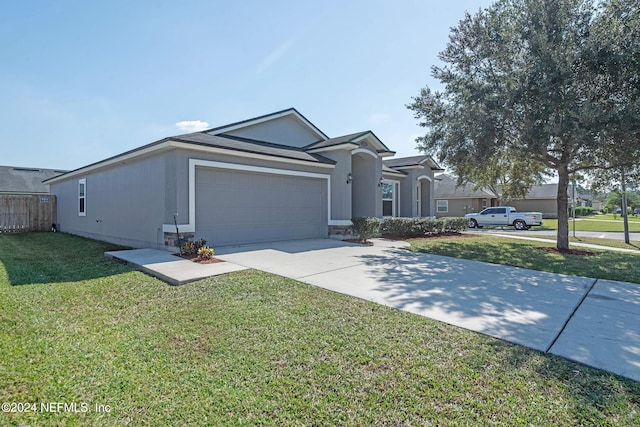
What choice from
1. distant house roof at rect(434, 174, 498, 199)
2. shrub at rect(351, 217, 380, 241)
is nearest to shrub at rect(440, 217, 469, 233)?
shrub at rect(351, 217, 380, 241)

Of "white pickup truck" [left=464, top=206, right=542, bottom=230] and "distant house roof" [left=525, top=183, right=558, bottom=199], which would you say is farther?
"distant house roof" [left=525, top=183, right=558, bottom=199]

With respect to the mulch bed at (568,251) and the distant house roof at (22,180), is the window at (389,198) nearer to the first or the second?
the mulch bed at (568,251)

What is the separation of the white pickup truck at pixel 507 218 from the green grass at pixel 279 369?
2414 cm

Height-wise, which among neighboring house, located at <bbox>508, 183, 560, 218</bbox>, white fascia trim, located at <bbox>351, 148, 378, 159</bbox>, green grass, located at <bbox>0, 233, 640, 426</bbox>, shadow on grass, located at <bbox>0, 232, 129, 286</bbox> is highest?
white fascia trim, located at <bbox>351, 148, 378, 159</bbox>

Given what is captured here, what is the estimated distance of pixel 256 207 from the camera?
37.1 feet

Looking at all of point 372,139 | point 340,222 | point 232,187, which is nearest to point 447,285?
point 232,187

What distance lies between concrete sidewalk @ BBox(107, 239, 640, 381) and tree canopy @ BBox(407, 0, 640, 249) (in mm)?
4678

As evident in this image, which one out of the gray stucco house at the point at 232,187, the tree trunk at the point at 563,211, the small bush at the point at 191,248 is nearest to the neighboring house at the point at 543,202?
the tree trunk at the point at 563,211

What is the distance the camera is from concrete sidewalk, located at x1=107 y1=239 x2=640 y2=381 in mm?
3723

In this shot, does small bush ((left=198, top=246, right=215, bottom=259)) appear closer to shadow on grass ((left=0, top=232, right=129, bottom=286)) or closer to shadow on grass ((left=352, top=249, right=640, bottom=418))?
shadow on grass ((left=0, top=232, right=129, bottom=286))

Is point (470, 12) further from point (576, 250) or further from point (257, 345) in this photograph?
point (257, 345)

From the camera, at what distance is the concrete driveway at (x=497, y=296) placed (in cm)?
369

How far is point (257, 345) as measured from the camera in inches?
141

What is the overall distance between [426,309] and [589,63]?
9488mm
